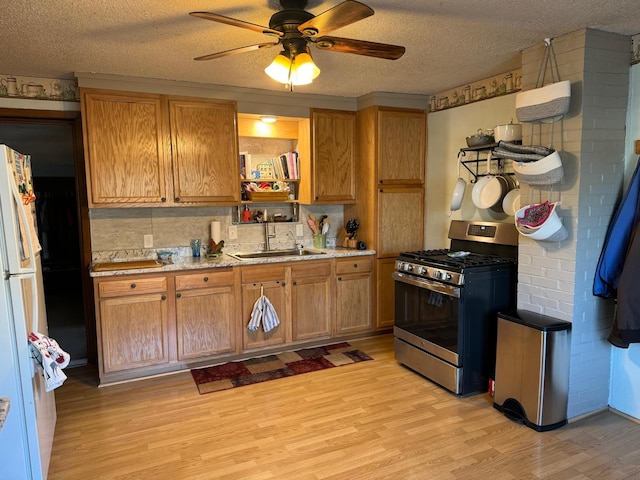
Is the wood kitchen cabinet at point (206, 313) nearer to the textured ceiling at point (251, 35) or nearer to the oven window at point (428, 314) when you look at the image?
the oven window at point (428, 314)

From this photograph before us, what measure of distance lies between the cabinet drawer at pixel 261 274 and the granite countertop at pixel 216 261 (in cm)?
6

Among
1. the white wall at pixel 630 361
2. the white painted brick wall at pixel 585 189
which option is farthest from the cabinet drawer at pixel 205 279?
the white wall at pixel 630 361

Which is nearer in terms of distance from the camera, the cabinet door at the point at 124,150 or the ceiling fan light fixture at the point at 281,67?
the ceiling fan light fixture at the point at 281,67

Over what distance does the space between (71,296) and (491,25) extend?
6.43 m

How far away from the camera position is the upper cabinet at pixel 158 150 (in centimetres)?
327

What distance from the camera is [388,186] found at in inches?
163

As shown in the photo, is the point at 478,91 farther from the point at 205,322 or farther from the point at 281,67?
the point at 205,322

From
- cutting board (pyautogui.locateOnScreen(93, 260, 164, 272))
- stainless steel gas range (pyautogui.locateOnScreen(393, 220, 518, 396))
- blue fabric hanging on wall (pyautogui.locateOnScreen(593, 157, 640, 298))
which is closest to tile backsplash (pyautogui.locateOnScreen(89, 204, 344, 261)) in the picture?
cutting board (pyautogui.locateOnScreen(93, 260, 164, 272))

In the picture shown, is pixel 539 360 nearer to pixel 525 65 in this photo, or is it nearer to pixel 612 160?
pixel 612 160

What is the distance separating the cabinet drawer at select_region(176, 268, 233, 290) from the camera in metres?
3.38

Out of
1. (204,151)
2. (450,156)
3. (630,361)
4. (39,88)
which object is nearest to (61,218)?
(39,88)

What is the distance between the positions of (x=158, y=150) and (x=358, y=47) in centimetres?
199

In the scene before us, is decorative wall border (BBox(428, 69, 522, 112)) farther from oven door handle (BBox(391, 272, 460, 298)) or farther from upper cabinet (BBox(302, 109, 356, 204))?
oven door handle (BBox(391, 272, 460, 298))

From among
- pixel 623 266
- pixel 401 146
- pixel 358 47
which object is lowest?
pixel 623 266
